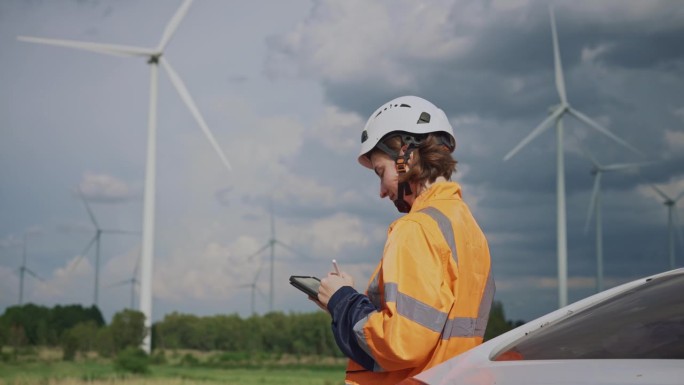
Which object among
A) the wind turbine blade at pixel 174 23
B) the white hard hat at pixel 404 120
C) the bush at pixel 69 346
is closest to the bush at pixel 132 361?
the bush at pixel 69 346

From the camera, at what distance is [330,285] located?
4.18 metres

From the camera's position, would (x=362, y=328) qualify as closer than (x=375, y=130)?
Yes

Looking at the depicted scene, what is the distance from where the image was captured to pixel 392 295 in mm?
3859

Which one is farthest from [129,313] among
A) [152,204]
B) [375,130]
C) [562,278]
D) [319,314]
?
[375,130]

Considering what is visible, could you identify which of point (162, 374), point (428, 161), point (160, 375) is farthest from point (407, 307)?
point (162, 374)

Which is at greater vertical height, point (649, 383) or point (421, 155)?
point (421, 155)

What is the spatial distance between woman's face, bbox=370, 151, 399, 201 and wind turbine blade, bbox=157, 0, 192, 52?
4029 centimetres

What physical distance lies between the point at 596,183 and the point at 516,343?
5107 cm

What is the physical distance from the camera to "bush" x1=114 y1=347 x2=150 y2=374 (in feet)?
144

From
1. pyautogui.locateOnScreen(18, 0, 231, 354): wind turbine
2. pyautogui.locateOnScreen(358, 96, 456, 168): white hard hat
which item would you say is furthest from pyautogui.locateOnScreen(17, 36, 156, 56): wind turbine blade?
pyautogui.locateOnScreen(358, 96, 456, 168): white hard hat

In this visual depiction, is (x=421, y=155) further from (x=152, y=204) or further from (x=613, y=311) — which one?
(x=152, y=204)

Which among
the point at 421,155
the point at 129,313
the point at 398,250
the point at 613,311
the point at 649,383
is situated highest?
the point at 129,313

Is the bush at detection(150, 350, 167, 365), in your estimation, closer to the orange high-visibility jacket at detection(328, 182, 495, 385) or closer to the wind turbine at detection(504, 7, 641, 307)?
the wind turbine at detection(504, 7, 641, 307)

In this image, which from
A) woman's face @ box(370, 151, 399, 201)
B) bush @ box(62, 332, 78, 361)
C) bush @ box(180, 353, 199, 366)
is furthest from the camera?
bush @ box(180, 353, 199, 366)
